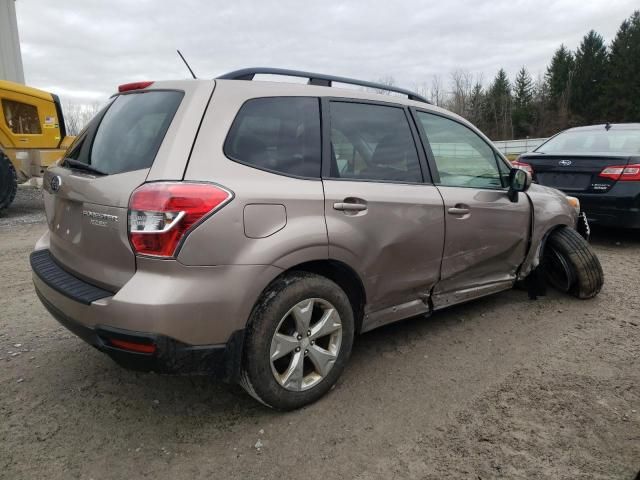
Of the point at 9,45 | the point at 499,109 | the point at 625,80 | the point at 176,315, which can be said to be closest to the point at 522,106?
the point at 499,109

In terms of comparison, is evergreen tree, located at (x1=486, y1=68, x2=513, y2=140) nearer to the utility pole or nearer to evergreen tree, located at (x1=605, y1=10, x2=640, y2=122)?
evergreen tree, located at (x1=605, y1=10, x2=640, y2=122)

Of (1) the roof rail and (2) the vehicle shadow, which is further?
(2) the vehicle shadow

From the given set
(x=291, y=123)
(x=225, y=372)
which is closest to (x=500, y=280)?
(x=291, y=123)

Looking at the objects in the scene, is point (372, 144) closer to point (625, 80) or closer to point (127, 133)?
point (127, 133)

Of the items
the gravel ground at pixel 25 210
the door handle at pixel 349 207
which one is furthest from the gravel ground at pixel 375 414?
the gravel ground at pixel 25 210

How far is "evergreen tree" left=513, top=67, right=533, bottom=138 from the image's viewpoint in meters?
62.5

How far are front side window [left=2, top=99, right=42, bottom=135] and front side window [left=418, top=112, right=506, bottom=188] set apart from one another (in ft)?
31.5

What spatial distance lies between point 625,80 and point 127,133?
6578 cm

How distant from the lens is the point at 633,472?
2160mm

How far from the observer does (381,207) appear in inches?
111

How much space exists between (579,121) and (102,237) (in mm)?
64801

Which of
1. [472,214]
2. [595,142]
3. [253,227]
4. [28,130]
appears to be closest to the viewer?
[253,227]

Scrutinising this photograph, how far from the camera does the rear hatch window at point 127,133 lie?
2.35 meters

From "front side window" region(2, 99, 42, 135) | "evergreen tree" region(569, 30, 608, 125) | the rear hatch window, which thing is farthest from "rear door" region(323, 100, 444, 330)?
"evergreen tree" region(569, 30, 608, 125)
